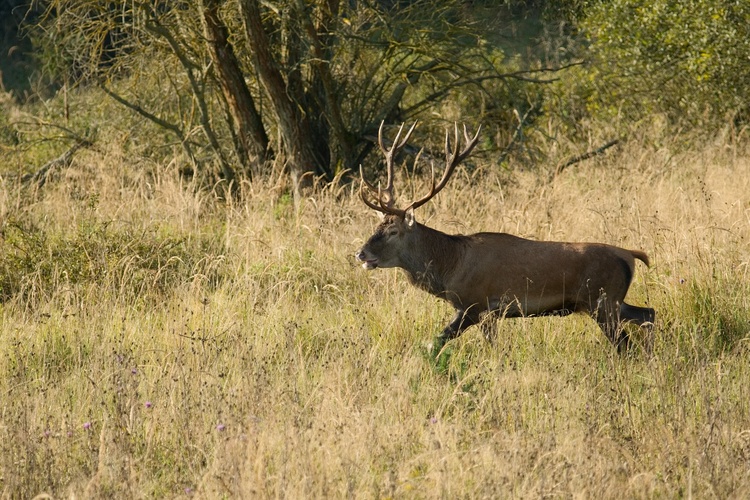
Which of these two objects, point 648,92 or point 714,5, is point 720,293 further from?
point 648,92

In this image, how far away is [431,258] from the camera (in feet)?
22.8

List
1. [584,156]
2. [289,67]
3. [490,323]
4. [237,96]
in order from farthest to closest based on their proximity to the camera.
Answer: [584,156]
[237,96]
[289,67]
[490,323]

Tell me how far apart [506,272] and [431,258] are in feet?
1.70

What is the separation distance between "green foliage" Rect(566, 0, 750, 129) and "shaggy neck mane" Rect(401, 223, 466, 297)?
6.59m

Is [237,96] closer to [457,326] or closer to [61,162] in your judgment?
[61,162]

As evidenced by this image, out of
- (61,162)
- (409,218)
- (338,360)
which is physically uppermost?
(409,218)

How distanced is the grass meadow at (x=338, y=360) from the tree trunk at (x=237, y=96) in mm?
897

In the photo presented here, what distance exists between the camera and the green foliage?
12.3 meters

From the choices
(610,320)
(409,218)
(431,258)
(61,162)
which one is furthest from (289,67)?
(610,320)

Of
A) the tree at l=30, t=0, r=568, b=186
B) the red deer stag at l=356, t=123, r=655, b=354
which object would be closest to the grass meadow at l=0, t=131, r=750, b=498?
the red deer stag at l=356, t=123, r=655, b=354

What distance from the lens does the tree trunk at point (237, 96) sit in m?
10.8

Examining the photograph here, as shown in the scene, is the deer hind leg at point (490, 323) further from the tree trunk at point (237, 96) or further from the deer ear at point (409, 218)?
the tree trunk at point (237, 96)

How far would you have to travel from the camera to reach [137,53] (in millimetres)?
11680

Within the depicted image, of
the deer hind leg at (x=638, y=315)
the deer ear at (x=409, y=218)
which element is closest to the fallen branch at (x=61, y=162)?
the deer ear at (x=409, y=218)
